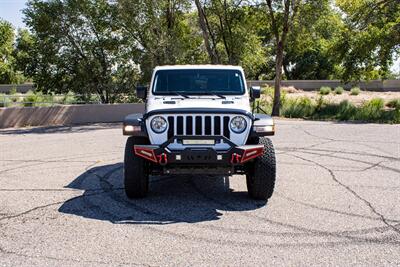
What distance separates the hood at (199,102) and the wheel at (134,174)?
696 millimetres

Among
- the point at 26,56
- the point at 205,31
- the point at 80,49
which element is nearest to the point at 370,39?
the point at 205,31

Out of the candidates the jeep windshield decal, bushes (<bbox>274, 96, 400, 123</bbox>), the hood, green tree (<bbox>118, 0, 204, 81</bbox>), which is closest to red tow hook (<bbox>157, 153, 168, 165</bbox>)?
the hood

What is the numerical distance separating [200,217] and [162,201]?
36.0 inches

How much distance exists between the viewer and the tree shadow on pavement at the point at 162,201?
5.46 metres

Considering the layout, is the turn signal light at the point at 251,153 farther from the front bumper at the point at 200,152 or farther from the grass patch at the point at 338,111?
the grass patch at the point at 338,111

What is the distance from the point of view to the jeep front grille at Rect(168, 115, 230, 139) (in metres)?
5.95

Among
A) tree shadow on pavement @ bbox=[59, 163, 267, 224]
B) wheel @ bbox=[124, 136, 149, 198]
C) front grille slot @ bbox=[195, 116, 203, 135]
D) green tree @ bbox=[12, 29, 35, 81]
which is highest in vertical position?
green tree @ bbox=[12, 29, 35, 81]

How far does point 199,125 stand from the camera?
19.6 ft

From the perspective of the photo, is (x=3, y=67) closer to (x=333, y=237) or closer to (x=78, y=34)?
(x=78, y=34)

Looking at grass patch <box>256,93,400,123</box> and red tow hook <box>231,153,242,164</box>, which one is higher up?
red tow hook <box>231,153,242,164</box>

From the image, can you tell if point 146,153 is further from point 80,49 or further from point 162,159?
point 80,49

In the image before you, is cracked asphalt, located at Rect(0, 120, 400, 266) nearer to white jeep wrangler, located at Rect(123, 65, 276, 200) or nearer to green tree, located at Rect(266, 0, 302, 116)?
white jeep wrangler, located at Rect(123, 65, 276, 200)

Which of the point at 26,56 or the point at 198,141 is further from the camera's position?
the point at 26,56

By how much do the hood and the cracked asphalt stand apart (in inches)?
48.6
